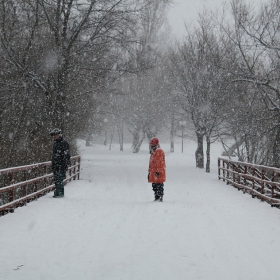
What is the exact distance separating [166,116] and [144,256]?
4269 cm

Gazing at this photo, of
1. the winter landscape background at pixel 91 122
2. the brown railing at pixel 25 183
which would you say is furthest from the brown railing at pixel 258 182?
the brown railing at pixel 25 183

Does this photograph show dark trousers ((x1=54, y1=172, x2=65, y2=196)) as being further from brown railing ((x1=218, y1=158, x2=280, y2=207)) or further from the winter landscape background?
brown railing ((x1=218, y1=158, x2=280, y2=207))

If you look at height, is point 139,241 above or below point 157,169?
below

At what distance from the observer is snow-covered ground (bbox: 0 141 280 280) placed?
5410mm

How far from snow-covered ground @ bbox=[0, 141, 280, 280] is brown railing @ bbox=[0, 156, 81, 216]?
0.29m

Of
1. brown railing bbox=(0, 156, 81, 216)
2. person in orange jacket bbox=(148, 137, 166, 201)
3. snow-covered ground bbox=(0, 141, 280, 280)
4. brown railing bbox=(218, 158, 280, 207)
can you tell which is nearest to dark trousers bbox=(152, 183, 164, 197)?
person in orange jacket bbox=(148, 137, 166, 201)

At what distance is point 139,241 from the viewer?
6.97 metres

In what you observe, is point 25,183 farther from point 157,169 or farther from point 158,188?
point 158,188

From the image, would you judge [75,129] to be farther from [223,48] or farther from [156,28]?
[156,28]

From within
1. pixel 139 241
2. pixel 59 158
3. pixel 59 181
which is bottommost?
pixel 139 241

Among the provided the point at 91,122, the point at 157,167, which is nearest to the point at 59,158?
the point at 157,167

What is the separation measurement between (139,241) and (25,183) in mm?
4544

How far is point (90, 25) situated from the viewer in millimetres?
18469

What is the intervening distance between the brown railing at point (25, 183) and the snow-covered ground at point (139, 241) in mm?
291
